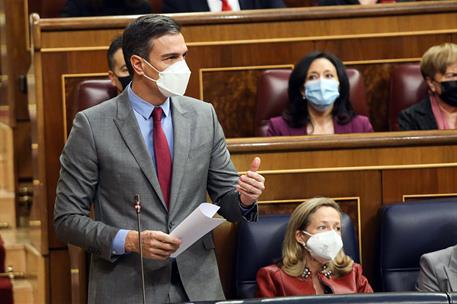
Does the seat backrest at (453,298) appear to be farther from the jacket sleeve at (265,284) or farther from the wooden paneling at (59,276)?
the wooden paneling at (59,276)

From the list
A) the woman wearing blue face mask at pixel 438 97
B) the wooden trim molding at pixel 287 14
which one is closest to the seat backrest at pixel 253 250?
the woman wearing blue face mask at pixel 438 97

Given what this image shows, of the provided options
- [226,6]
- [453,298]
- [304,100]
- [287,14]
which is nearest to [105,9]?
[226,6]

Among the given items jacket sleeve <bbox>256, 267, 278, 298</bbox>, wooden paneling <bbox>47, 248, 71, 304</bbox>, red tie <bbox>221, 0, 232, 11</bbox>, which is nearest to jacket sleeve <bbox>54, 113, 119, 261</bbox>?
jacket sleeve <bbox>256, 267, 278, 298</bbox>

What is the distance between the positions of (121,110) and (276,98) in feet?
2.67

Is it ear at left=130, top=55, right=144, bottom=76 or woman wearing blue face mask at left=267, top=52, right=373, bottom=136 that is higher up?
ear at left=130, top=55, right=144, bottom=76

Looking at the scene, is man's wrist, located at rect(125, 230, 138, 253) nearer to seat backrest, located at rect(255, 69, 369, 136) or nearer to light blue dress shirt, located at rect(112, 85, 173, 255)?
light blue dress shirt, located at rect(112, 85, 173, 255)

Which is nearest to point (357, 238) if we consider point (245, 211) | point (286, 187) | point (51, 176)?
point (286, 187)

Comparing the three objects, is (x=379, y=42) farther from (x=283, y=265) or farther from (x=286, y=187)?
(x=283, y=265)

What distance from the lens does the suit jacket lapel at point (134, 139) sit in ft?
4.84

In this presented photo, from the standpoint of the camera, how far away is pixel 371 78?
2408 mm

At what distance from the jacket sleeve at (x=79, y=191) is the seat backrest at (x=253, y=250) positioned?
34 cm

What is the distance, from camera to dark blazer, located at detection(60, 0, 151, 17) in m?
2.47

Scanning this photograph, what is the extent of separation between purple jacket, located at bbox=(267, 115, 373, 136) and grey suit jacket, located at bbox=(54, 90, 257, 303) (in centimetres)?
69

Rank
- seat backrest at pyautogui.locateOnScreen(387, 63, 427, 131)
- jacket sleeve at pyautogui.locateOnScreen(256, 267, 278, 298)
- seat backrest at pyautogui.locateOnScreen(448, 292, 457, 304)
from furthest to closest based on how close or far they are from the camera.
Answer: seat backrest at pyautogui.locateOnScreen(387, 63, 427, 131), jacket sleeve at pyautogui.locateOnScreen(256, 267, 278, 298), seat backrest at pyautogui.locateOnScreen(448, 292, 457, 304)
